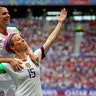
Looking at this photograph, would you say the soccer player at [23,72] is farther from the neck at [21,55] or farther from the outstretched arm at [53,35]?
the outstretched arm at [53,35]

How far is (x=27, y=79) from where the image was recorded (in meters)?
4.34

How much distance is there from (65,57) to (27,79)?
59.4 ft

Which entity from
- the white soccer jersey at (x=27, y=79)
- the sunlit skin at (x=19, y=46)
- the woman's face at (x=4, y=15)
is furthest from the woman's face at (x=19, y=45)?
the woman's face at (x=4, y=15)

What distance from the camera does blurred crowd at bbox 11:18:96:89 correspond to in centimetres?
2006

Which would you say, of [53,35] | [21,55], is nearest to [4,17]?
[53,35]

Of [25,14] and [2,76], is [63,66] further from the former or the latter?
[2,76]

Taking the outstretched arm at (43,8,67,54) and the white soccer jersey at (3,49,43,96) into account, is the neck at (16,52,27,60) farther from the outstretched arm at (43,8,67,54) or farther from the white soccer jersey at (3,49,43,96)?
the outstretched arm at (43,8,67,54)

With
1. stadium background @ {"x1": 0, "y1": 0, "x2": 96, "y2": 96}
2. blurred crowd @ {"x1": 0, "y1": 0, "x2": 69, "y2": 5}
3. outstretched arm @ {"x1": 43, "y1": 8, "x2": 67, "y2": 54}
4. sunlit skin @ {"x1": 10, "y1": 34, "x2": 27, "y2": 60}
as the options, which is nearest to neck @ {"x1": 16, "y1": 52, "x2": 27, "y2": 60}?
sunlit skin @ {"x1": 10, "y1": 34, "x2": 27, "y2": 60}

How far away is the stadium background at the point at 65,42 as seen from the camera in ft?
64.7

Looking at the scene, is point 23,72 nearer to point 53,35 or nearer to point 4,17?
point 53,35

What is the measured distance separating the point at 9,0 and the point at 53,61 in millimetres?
5392

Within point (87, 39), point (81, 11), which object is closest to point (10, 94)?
point (87, 39)

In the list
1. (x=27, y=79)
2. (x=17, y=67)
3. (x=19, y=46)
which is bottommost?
(x=27, y=79)

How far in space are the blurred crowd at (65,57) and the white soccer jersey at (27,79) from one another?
592 inches
